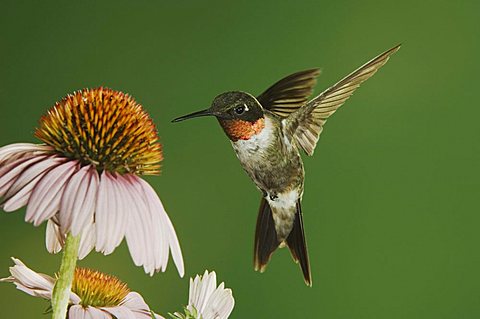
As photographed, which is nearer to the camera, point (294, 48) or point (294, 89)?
point (294, 89)

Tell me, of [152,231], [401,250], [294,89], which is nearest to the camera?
[152,231]

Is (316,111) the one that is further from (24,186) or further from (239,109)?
(24,186)

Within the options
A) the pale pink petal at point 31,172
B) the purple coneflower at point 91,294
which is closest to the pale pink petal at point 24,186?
the pale pink petal at point 31,172

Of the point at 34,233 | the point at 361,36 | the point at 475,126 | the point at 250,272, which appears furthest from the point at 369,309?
the point at 34,233

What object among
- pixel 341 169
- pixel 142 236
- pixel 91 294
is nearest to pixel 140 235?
pixel 142 236

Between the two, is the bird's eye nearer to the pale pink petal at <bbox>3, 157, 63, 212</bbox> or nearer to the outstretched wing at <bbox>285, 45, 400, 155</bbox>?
the outstretched wing at <bbox>285, 45, 400, 155</bbox>

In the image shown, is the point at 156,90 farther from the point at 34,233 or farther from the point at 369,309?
the point at 369,309
